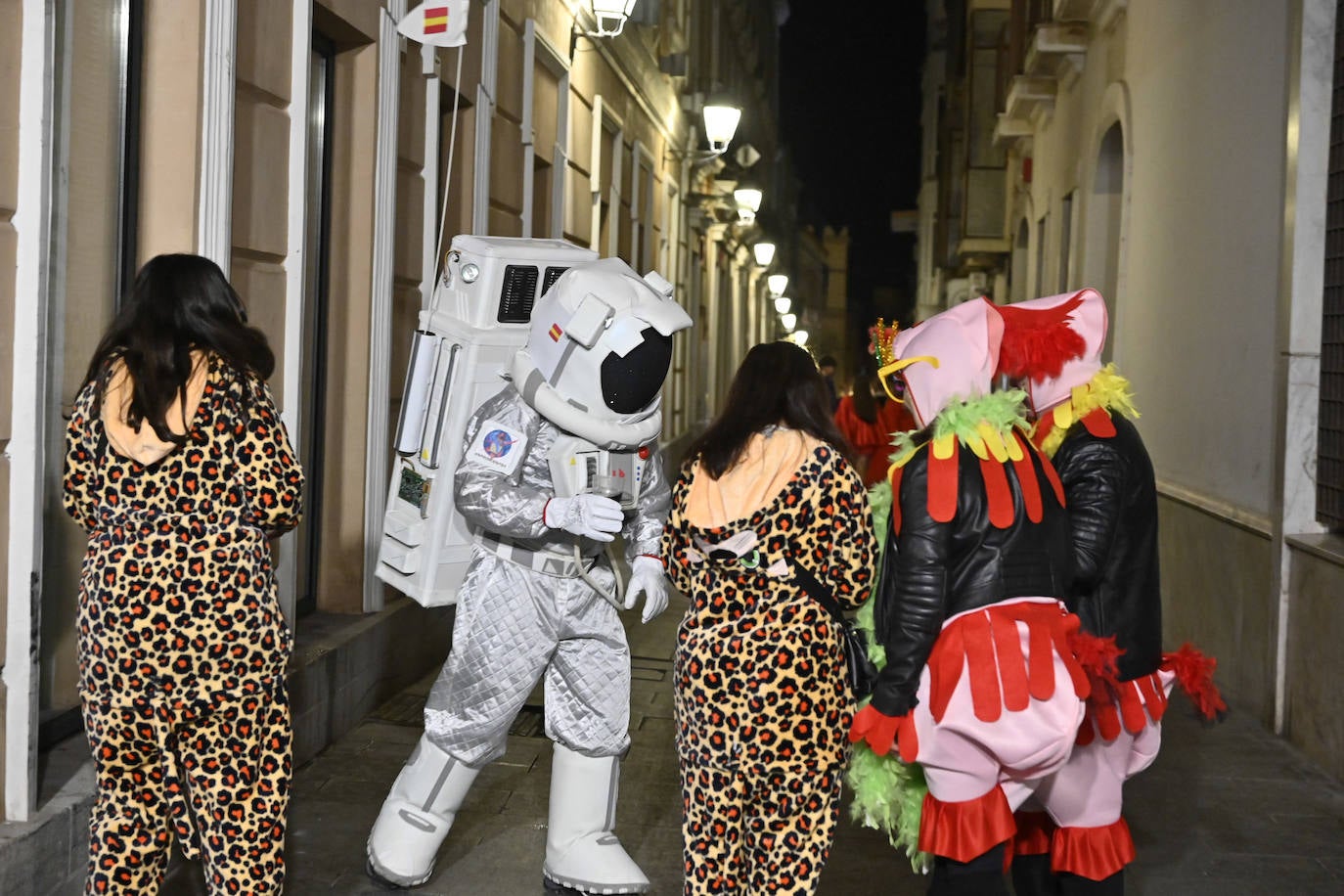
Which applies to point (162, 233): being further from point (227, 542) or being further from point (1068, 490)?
point (1068, 490)

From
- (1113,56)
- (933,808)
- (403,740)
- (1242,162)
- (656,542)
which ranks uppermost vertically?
(1113,56)

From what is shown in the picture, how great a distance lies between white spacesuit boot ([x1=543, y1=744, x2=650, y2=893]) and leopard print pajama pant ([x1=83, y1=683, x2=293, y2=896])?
1.19 metres

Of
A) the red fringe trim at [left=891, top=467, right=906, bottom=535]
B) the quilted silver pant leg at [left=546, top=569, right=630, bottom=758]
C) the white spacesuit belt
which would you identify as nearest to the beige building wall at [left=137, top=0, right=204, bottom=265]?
the white spacesuit belt

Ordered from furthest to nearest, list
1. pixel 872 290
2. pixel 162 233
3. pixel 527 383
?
pixel 872 290, pixel 162 233, pixel 527 383

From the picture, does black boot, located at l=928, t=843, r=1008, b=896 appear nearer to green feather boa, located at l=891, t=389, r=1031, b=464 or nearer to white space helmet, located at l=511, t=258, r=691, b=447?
green feather boa, located at l=891, t=389, r=1031, b=464

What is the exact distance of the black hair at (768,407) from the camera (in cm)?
374

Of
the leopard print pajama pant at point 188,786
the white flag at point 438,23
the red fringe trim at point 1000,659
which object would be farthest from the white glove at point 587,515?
the white flag at point 438,23

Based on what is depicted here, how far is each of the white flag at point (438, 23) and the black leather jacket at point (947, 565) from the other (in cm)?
356

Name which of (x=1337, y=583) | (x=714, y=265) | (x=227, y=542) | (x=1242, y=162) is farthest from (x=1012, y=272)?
(x=227, y=542)

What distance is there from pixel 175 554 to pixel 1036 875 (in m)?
2.43

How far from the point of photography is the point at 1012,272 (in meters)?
21.7

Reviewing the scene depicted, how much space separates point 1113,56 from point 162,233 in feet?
31.4

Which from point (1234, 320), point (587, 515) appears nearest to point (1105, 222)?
point (1234, 320)

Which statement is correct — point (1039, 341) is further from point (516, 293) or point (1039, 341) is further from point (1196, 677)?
point (516, 293)
